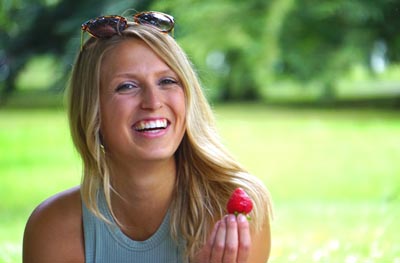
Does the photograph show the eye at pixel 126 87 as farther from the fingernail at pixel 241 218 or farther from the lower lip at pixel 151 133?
the fingernail at pixel 241 218

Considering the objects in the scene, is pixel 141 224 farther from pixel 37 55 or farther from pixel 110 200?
pixel 37 55

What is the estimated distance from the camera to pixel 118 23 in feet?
5.22

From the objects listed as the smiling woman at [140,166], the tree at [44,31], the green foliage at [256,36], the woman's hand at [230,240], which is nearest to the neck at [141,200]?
the smiling woman at [140,166]

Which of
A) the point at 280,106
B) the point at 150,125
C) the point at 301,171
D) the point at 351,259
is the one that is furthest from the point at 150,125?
the point at 280,106

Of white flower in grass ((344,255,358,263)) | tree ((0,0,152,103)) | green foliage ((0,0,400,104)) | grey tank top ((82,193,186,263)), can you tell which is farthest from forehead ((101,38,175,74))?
green foliage ((0,0,400,104))

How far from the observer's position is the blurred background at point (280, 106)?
3.76 meters

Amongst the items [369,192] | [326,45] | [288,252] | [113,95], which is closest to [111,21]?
[113,95]

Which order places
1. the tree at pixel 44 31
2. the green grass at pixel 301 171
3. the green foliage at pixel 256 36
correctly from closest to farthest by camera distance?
the green grass at pixel 301 171
the tree at pixel 44 31
the green foliage at pixel 256 36

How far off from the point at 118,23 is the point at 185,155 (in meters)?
0.31

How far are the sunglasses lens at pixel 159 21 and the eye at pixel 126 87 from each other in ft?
0.44

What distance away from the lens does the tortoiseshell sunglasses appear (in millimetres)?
1592

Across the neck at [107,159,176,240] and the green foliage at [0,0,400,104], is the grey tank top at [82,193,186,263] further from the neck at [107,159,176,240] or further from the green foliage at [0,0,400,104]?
the green foliage at [0,0,400,104]

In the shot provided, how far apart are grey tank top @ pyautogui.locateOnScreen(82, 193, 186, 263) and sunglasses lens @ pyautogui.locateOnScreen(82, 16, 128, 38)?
36cm

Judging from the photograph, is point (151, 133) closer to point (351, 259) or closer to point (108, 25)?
point (108, 25)
